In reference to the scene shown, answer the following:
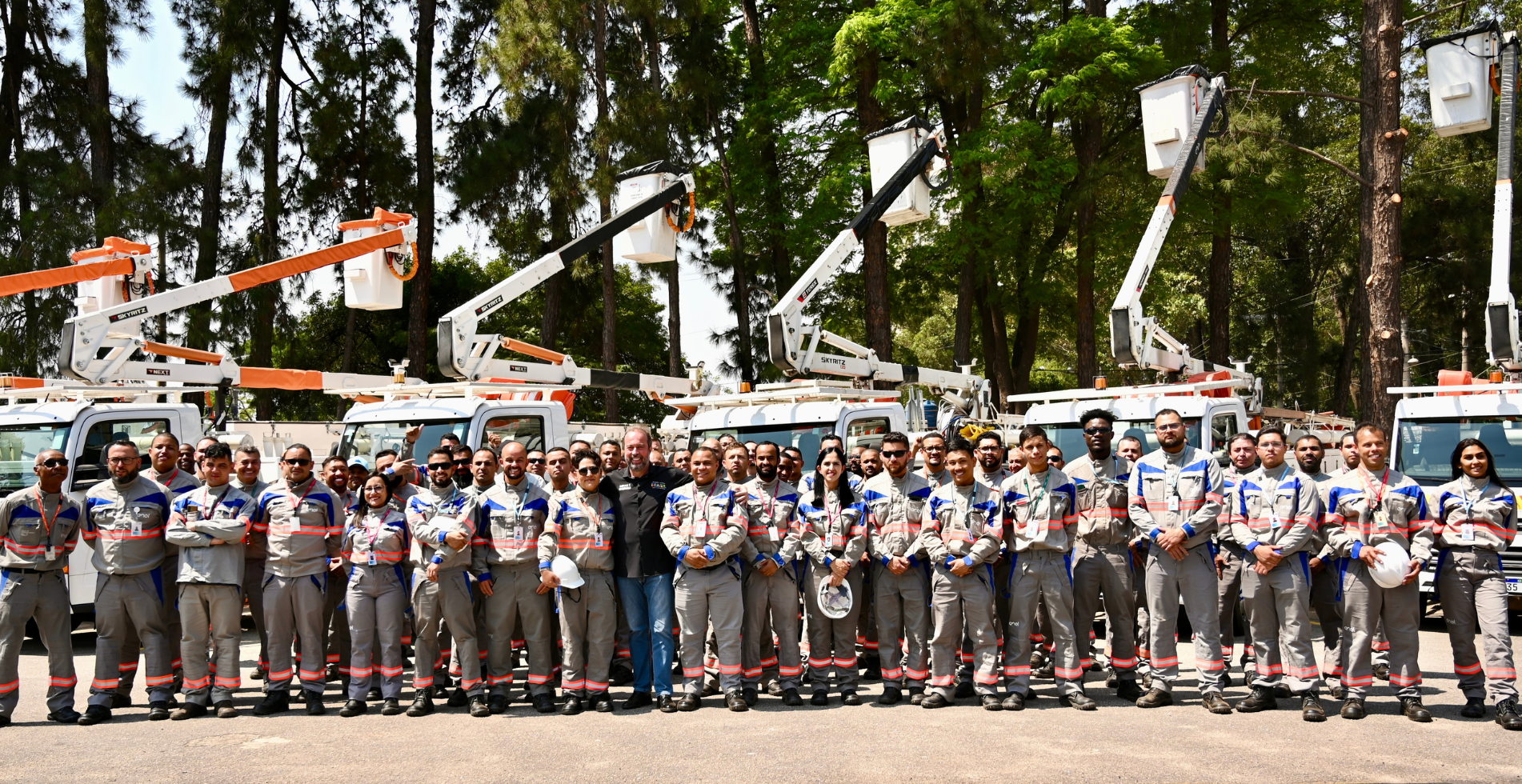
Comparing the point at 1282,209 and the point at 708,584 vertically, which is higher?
the point at 1282,209

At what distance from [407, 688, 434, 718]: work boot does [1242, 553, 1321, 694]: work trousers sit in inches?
204

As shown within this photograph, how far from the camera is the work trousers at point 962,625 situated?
293 inches

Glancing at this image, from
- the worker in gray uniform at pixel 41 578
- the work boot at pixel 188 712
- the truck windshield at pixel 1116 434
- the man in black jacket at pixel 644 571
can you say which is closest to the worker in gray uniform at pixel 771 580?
the man in black jacket at pixel 644 571

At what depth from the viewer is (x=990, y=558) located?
24.3 ft

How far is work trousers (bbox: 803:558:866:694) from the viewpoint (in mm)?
7727

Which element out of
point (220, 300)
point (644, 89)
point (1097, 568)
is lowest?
point (1097, 568)

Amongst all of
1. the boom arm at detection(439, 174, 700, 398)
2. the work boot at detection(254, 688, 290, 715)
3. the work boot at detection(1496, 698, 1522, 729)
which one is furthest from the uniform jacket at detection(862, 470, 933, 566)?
the boom arm at detection(439, 174, 700, 398)

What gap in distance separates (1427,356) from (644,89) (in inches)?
1164

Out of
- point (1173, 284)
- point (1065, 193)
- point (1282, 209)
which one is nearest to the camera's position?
point (1282, 209)

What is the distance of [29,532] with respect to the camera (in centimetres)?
728

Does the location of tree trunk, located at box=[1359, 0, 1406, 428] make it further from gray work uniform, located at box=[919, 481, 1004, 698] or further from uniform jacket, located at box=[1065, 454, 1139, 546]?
gray work uniform, located at box=[919, 481, 1004, 698]

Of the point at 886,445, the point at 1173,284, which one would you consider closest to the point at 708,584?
the point at 886,445

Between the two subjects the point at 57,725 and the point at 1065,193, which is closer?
the point at 57,725

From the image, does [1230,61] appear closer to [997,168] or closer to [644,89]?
[997,168]
